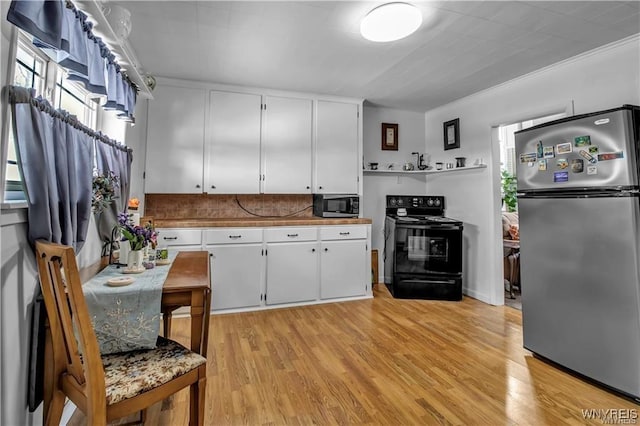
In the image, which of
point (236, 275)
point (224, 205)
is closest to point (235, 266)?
point (236, 275)

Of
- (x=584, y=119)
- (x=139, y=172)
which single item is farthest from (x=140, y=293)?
(x=584, y=119)

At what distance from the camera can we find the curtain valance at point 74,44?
40.9 inches

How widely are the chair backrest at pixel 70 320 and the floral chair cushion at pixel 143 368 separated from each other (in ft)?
0.25

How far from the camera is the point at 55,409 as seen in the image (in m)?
1.22

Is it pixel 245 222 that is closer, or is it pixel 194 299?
pixel 194 299

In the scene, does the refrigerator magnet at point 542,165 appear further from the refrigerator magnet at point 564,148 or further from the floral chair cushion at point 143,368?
the floral chair cushion at point 143,368

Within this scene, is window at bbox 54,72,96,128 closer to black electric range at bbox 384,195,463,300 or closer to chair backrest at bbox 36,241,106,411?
chair backrest at bbox 36,241,106,411

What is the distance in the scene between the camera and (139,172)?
10.3 feet

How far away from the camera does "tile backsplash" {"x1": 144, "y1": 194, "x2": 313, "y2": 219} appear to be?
3518 millimetres

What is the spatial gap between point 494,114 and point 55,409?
424cm

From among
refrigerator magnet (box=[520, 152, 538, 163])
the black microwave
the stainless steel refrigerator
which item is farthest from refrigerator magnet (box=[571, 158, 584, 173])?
the black microwave

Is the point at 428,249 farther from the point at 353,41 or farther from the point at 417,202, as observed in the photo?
the point at 353,41

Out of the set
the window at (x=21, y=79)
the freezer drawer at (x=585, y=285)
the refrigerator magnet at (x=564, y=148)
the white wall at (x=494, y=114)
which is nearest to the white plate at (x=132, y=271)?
the window at (x=21, y=79)

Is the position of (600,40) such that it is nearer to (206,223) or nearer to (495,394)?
(495,394)
